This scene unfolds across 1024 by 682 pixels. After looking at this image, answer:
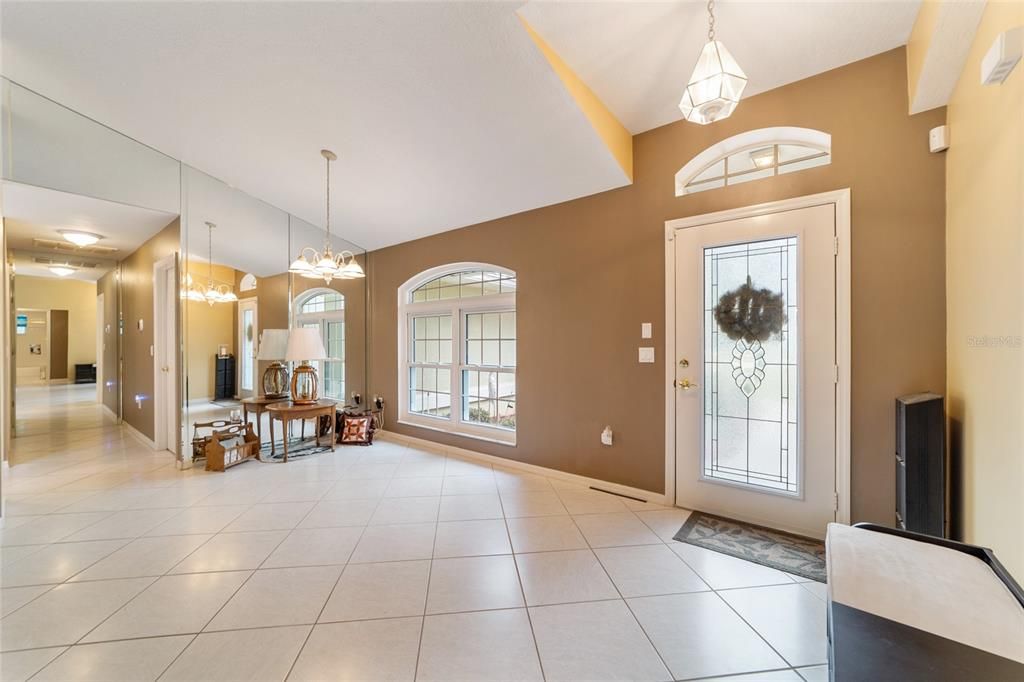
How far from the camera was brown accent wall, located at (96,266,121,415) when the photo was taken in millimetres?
5573

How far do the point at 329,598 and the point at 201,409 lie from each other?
3.43 m

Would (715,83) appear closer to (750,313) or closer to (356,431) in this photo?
(750,313)

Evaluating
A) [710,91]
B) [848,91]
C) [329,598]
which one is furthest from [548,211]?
[329,598]

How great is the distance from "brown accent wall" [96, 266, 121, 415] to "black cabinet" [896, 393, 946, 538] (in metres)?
8.56

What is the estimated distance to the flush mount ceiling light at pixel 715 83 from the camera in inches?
66.5

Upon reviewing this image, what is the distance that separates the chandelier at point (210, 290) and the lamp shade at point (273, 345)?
0.57 metres

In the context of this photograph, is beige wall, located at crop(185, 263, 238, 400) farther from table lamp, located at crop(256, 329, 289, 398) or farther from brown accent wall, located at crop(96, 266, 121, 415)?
brown accent wall, located at crop(96, 266, 121, 415)

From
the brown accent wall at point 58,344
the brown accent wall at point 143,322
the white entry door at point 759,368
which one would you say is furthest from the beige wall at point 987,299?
the brown accent wall at point 58,344

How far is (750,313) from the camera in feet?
8.39

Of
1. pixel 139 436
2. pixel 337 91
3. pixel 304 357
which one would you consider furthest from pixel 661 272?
pixel 139 436

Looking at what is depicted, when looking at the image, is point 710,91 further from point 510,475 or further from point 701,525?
point 510,475

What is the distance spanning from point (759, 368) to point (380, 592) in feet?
8.92

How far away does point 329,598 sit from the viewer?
1819mm

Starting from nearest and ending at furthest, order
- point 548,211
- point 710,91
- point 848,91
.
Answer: point 710,91, point 848,91, point 548,211
